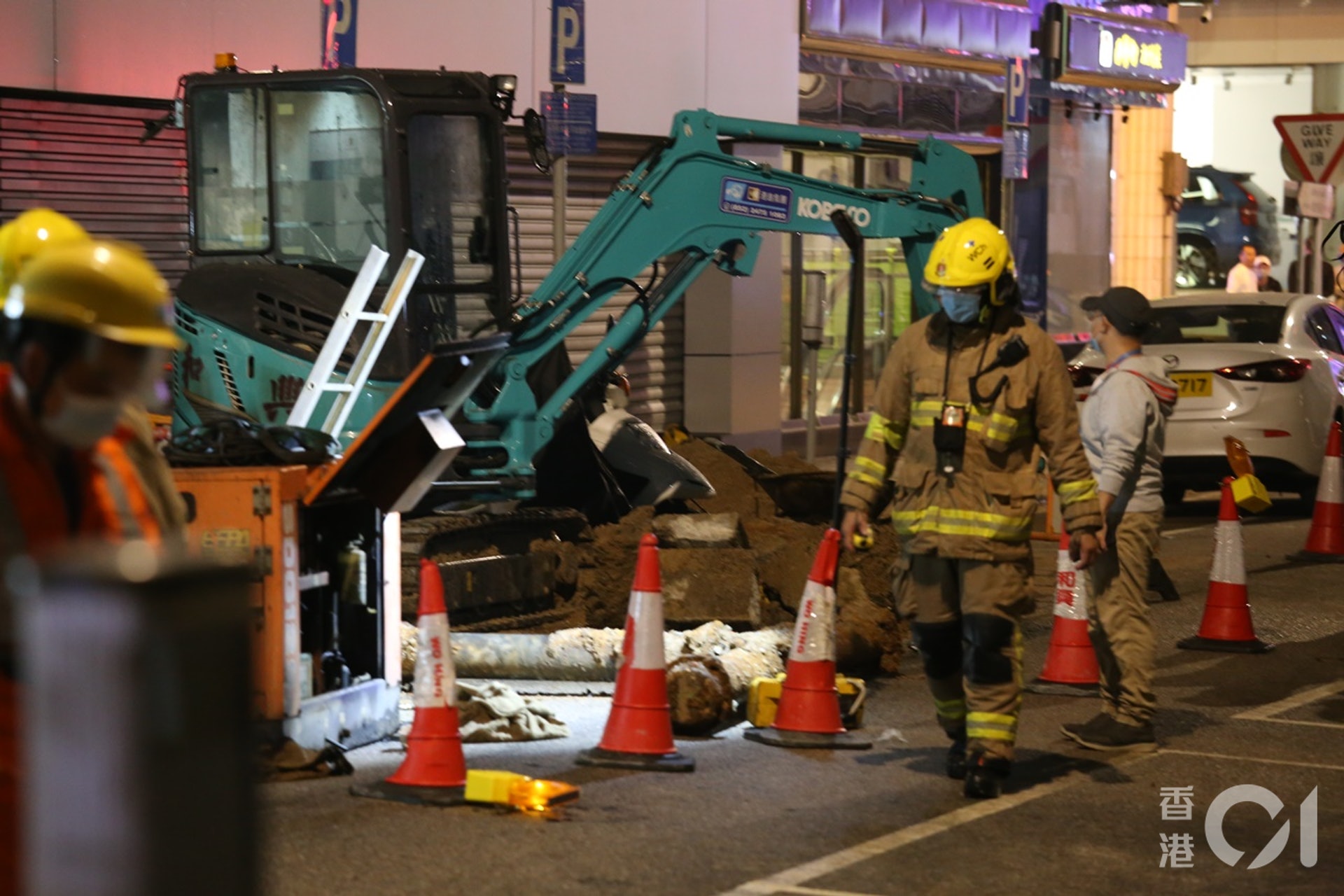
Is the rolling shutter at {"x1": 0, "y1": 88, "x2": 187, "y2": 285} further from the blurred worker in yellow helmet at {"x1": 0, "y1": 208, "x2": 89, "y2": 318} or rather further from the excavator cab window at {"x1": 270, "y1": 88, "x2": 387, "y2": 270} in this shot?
the blurred worker in yellow helmet at {"x1": 0, "y1": 208, "x2": 89, "y2": 318}

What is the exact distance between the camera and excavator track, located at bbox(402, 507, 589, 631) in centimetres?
988

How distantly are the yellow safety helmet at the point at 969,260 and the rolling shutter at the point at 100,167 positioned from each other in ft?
26.2

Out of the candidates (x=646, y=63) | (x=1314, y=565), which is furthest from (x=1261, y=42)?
(x=1314, y=565)

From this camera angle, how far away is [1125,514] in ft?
26.8

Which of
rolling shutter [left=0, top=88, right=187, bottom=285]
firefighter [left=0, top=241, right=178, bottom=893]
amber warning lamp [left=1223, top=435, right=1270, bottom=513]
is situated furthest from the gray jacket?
rolling shutter [left=0, top=88, right=187, bottom=285]

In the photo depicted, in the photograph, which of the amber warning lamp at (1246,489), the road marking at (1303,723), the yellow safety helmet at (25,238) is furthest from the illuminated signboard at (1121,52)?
the yellow safety helmet at (25,238)

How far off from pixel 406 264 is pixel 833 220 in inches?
109

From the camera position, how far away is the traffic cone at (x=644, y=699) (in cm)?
754

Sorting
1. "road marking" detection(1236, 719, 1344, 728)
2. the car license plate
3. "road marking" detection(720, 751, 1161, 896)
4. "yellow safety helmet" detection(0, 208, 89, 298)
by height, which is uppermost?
"yellow safety helmet" detection(0, 208, 89, 298)

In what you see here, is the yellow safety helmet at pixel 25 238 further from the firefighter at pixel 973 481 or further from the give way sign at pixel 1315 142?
the give way sign at pixel 1315 142

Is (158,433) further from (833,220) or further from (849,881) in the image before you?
(849,881)

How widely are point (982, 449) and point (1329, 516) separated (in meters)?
7.55

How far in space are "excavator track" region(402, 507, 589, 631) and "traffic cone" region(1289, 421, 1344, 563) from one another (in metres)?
5.92

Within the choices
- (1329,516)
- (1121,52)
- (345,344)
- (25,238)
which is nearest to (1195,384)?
(1329,516)
